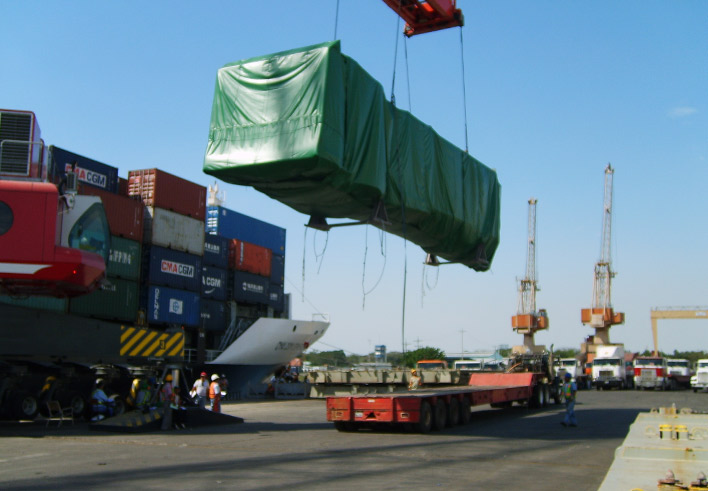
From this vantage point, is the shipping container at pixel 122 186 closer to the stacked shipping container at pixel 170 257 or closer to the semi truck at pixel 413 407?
the stacked shipping container at pixel 170 257

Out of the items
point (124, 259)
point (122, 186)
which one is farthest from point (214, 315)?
point (122, 186)

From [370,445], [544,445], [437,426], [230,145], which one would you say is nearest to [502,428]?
[437,426]

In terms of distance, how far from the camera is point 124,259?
24750mm

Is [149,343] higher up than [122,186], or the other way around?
[122,186]

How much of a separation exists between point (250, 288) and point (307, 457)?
22166 millimetres

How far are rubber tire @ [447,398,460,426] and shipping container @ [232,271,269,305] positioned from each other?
16694 mm

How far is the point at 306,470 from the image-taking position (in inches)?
396

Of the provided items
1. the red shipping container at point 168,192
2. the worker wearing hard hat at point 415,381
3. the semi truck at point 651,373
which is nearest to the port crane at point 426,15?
the red shipping container at point 168,192

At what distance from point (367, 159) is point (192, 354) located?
65.9 ft

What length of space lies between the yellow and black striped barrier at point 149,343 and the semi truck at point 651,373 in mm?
33630

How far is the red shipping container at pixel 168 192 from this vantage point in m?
26.8

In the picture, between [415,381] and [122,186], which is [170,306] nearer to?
[122,186]

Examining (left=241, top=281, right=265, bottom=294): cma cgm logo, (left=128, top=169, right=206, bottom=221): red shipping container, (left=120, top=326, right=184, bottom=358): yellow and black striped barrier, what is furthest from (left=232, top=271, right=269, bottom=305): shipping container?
(left=120, top=326, right=184, bottom=358): yellow and black striped barrier

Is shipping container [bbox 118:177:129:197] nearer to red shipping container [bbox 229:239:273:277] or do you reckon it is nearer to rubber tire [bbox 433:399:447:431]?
red shipping container [bbox 229:239:273:277]
